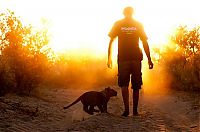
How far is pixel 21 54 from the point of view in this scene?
14625mm

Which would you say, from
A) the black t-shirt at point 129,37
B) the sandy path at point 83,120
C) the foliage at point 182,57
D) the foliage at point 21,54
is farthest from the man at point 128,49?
the foliage at point 182,57

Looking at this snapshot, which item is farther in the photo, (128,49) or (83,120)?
(128,49)

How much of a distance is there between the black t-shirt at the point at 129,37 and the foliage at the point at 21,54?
206 inches

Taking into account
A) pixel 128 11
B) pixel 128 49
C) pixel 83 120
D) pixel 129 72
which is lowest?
pixel 83 120

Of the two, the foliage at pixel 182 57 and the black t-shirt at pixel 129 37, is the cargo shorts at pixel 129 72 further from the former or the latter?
the foliage at pixel 182 57

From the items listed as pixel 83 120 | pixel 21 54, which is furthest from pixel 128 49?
pixel 21 54

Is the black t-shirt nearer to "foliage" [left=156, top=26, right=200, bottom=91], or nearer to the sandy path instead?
the sandy path

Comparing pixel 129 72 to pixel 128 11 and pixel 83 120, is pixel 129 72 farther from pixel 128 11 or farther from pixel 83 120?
pixel 83 120

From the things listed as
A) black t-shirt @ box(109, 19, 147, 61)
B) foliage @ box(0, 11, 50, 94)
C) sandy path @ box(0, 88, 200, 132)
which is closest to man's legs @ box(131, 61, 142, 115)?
black t-shirt @ box(109, 19, 147, 61)

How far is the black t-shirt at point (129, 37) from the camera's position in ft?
30.3

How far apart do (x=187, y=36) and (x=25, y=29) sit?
8696 millimetres

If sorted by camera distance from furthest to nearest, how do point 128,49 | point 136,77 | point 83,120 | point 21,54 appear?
1. point 21,54
2. point 136,77
3. point 128,49
4. point 83,120

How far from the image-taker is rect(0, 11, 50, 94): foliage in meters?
14.2

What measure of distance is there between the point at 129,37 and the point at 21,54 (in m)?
6.23
